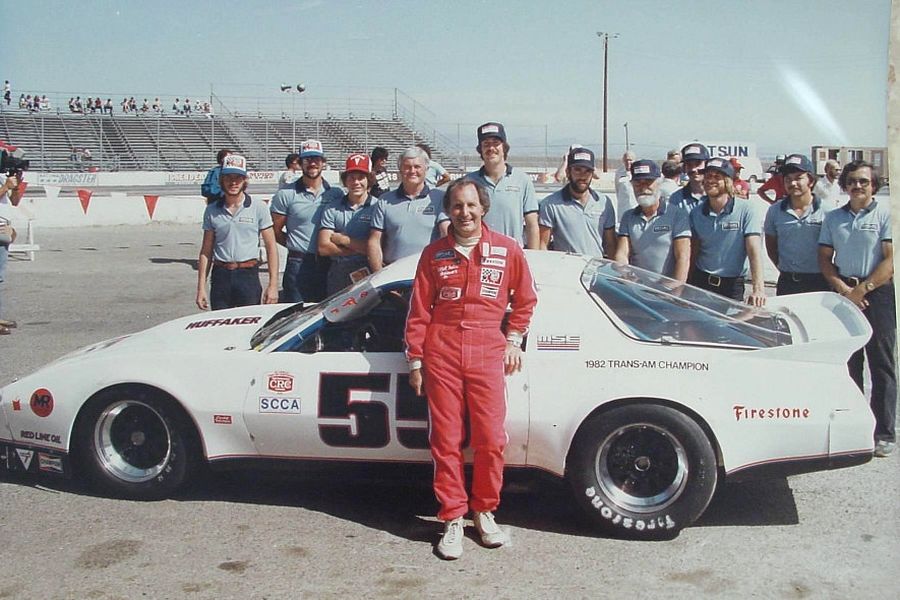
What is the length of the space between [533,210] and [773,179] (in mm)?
6665

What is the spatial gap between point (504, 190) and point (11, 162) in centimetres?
602

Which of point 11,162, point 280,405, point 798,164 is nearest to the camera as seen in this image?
point 280,405

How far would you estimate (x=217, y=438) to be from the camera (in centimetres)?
446

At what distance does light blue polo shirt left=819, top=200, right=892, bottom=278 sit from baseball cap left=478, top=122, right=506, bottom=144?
1940 millimetres

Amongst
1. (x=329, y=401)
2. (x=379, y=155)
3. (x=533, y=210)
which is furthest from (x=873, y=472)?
(x=379, y=155)

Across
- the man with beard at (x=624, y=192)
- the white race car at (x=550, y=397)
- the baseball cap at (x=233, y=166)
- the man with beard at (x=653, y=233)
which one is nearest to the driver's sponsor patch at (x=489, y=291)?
the white race car at (x=550, y=397)

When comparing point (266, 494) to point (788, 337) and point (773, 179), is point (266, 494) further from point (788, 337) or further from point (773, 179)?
point (773, 179)

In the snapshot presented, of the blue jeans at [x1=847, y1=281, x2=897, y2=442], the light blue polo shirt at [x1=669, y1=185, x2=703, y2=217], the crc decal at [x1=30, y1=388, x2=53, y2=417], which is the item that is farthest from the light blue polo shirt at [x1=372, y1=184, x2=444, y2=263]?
the blue jeans at [x1=847, y1=281, x2=897, y2=442]

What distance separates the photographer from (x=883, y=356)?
530cm

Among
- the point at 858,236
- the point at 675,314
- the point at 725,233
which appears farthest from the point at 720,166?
the point at 675,314

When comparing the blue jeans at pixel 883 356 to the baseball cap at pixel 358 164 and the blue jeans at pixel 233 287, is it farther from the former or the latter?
the blue jeans at pixel 233 287

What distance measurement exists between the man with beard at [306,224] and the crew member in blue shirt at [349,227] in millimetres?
279

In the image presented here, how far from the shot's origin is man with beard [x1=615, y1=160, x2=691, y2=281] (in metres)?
5.89

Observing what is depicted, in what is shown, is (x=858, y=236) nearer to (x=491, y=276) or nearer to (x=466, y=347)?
(x=491, y=276)
